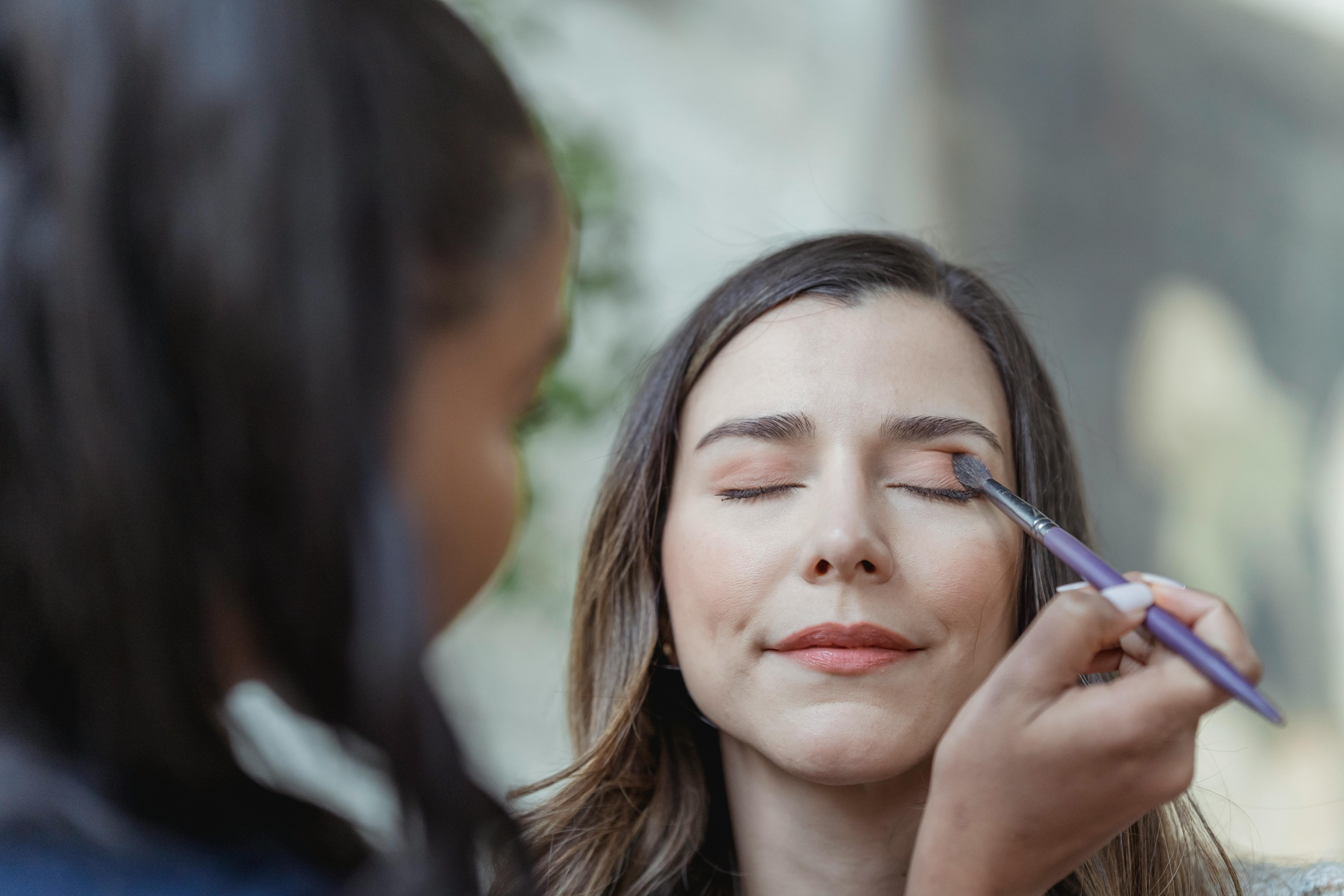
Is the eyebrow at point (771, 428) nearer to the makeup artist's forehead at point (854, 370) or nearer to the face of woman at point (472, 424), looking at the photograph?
the makeup artist's forehead at point (854, 370)

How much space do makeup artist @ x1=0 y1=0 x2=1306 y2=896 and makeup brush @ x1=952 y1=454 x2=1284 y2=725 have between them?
43 centimetres

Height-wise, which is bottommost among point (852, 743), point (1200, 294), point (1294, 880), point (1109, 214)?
point (1294, 880)

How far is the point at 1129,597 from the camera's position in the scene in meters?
0.69

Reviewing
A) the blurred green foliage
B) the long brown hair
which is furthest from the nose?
the blurred green foliage

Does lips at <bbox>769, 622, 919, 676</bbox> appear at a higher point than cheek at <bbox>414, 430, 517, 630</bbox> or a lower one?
lower

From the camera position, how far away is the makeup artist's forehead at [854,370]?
100 cm

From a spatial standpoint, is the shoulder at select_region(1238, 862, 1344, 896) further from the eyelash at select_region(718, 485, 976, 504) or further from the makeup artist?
the makeup artist

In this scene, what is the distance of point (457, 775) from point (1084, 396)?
2686mm

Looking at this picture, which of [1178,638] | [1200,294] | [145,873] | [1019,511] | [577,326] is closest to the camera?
[145,873]

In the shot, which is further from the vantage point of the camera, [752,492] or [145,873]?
[752,492]

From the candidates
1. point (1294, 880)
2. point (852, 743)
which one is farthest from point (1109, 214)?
point (852, 743)

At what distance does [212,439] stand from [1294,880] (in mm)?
1127

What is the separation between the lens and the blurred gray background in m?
2.59

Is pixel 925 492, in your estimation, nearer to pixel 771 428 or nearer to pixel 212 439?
pixel 771 428
